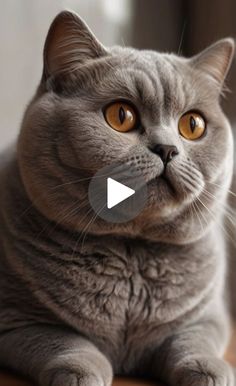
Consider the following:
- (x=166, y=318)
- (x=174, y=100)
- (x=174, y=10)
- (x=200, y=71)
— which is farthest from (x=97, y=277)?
(x=174, y=10)

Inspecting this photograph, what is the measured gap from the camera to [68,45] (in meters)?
1.08

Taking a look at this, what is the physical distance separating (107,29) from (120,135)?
584 millimetres

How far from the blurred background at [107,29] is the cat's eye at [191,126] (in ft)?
1.03

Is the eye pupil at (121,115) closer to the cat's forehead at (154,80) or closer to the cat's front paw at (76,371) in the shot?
the cat's forehead at (154,80)

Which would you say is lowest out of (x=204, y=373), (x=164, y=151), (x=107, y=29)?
(x=204, y=373)

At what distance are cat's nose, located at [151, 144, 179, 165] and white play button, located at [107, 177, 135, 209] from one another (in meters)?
0.07

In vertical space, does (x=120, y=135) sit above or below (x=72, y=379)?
above

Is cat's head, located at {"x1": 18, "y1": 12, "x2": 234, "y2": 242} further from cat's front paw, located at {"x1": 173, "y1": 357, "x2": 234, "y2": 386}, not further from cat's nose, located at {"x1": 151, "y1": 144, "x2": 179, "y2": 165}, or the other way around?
cat's front paw, located at {"x1": 173, "y1": 357, "x2": 234, "y2": 386}

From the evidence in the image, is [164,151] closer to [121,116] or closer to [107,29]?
[121,116]

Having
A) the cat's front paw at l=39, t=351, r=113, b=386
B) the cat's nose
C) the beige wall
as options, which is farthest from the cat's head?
the beige wall

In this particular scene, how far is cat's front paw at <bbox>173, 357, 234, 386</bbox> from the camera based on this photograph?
98 cm

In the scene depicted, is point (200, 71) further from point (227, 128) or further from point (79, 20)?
point (79, 20)

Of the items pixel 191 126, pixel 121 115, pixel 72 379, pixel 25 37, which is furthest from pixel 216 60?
pixel 72 379

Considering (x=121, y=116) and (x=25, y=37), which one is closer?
(x=121, y=116)
